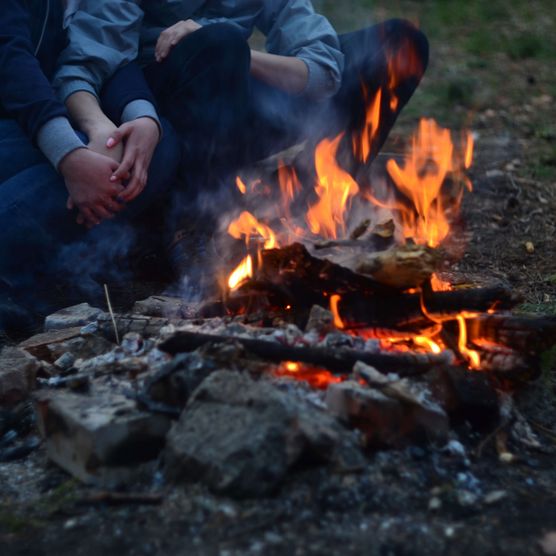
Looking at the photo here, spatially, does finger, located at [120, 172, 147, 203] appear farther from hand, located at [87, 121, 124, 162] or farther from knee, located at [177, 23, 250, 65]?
knee, located at [177, 23, 250, 65]

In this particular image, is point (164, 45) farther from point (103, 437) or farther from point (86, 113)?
point (103, 437)

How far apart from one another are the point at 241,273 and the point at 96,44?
128cm

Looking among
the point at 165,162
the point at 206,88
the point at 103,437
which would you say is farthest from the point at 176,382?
the point at 206,88

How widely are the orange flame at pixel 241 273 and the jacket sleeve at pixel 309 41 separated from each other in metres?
1.14

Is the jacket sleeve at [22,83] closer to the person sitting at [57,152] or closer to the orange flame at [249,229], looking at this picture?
the person sitting at [57,152]

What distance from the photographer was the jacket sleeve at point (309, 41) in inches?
141

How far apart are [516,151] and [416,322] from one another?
380 cm

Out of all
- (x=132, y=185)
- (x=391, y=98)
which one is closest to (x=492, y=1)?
(x=391, y=98)

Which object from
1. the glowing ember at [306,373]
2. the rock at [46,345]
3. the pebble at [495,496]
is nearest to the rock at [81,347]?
Answer: the rock at [46,345]

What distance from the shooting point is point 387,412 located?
7.02ft

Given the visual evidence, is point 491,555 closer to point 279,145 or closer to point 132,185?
point 132,185

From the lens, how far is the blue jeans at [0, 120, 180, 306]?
10.1 ft

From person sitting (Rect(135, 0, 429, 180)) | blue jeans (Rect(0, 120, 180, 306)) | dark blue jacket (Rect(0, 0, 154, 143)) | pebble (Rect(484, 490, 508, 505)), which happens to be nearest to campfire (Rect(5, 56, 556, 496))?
pebble (Rect(484, 490, 508, 505))

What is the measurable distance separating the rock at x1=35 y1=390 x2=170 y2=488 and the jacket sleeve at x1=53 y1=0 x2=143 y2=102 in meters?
1.54
